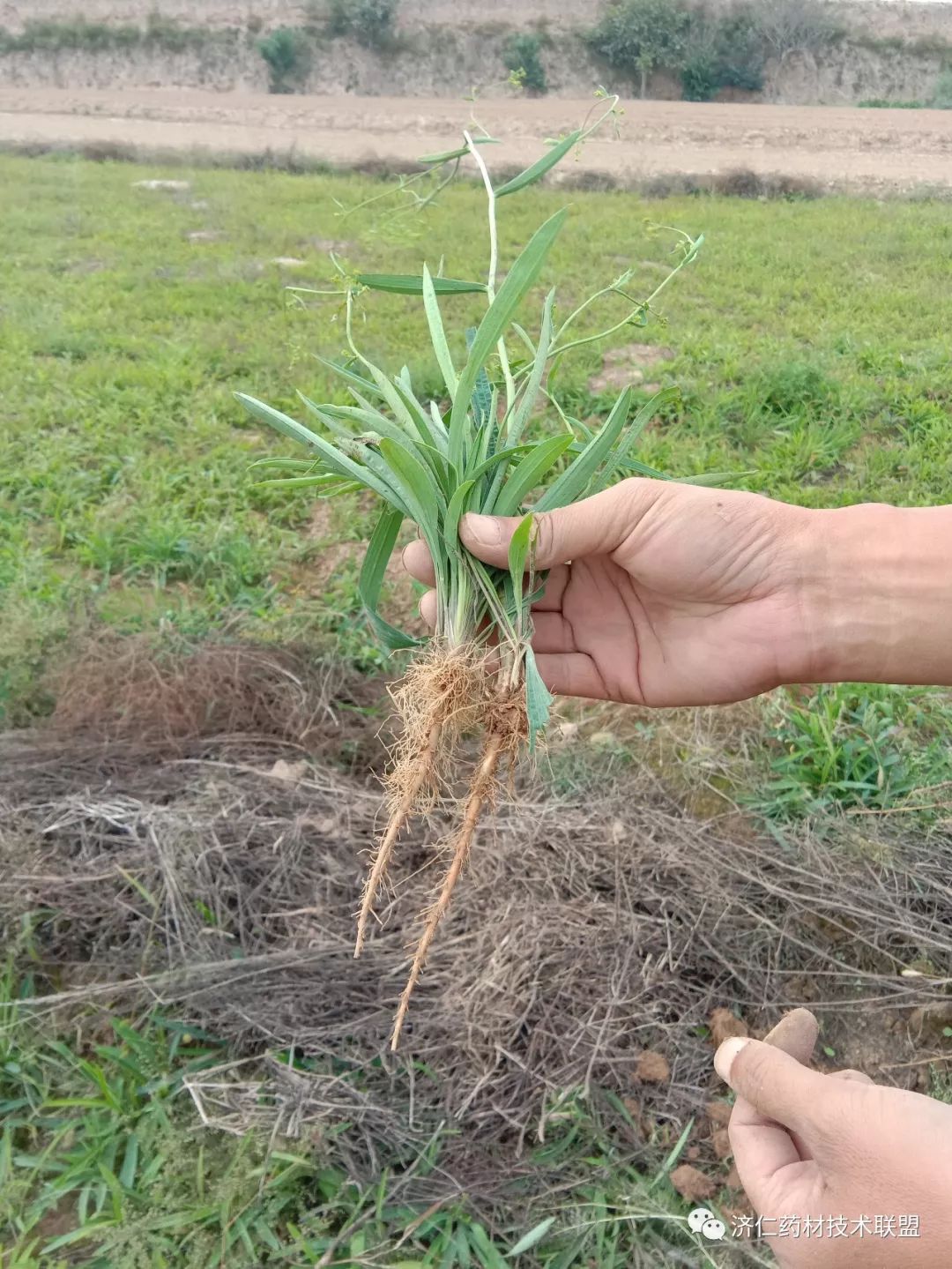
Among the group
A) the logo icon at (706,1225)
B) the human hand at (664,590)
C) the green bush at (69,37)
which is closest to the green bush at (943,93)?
the human hand at (664,590)

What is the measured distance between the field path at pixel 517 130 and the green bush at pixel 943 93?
0.04 metres

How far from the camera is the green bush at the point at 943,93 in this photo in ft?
12.5

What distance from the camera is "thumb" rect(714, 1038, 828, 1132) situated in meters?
0.78

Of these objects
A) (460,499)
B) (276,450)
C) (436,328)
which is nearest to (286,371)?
(276,450)

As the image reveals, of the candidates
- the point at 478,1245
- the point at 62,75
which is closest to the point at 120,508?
the point at 478,1245

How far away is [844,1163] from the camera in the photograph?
747 mm

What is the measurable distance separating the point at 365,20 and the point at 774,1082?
714 centimetres

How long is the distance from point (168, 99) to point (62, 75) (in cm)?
79

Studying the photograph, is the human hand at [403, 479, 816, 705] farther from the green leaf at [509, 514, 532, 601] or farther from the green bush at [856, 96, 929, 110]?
the green bush at [856, 96, 929, 110]

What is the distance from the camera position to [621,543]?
103cm

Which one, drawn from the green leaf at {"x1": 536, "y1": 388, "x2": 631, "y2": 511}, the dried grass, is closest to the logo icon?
the dried grass

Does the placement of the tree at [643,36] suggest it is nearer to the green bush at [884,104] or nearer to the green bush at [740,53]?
the green bush at [740,53]

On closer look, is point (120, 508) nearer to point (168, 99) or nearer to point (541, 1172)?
point (541, 1172)

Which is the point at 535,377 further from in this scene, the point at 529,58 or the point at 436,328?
the point at 529,58
